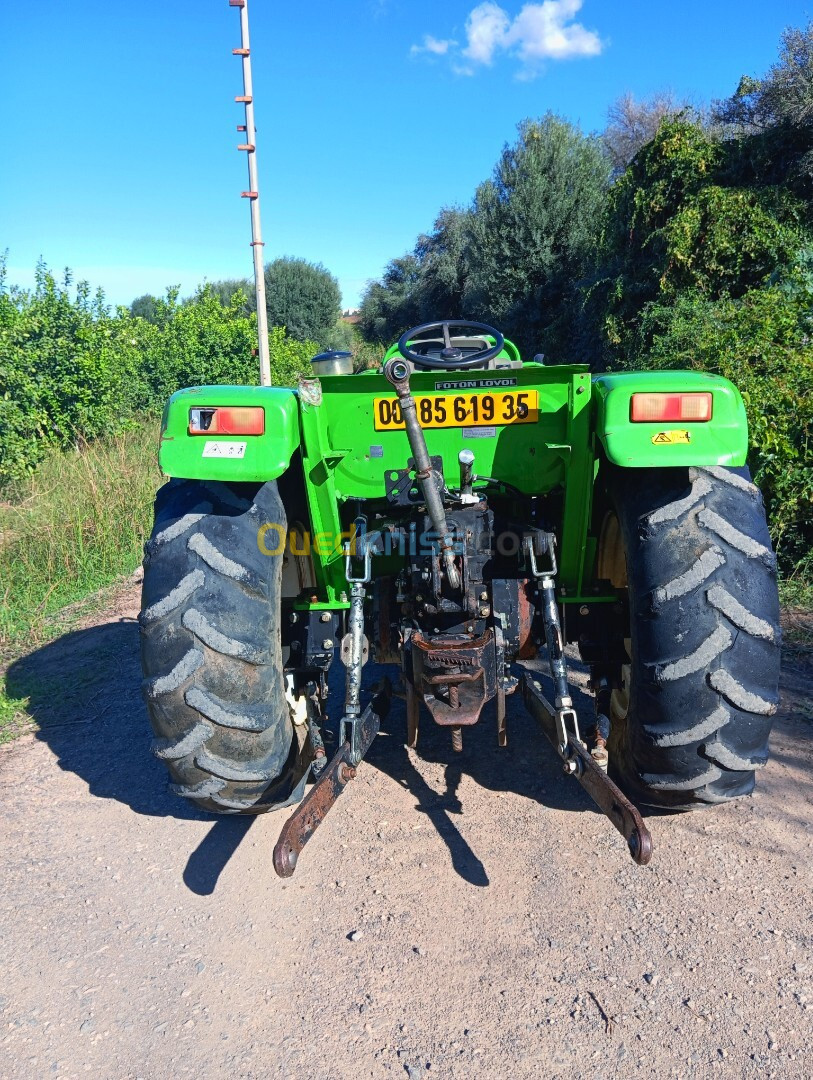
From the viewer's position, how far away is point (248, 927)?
2.72 metres

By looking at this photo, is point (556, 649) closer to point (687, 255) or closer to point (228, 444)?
point (228, 444)

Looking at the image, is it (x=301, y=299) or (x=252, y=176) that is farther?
(x=301, y=299)

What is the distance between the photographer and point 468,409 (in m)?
3.11

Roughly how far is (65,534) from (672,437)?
6216 millimetres

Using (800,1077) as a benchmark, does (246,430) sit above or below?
above

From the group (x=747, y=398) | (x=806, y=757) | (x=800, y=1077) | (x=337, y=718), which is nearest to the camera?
(x=800, y=1077)

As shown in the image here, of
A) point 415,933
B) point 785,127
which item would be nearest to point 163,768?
point 415,933

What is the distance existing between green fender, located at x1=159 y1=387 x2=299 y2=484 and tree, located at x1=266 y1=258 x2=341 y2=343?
30.9 m

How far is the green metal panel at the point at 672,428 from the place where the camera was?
2.60m

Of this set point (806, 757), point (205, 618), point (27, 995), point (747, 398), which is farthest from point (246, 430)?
point (747, 398)

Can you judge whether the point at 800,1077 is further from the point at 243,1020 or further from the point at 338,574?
the point at 338,574

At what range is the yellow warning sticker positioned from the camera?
8.61 feet

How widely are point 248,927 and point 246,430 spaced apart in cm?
172

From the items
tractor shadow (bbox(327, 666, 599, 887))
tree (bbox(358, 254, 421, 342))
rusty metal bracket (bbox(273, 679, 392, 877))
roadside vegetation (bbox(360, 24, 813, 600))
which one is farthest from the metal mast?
tree (bbox(358, 254, 421, 342))
